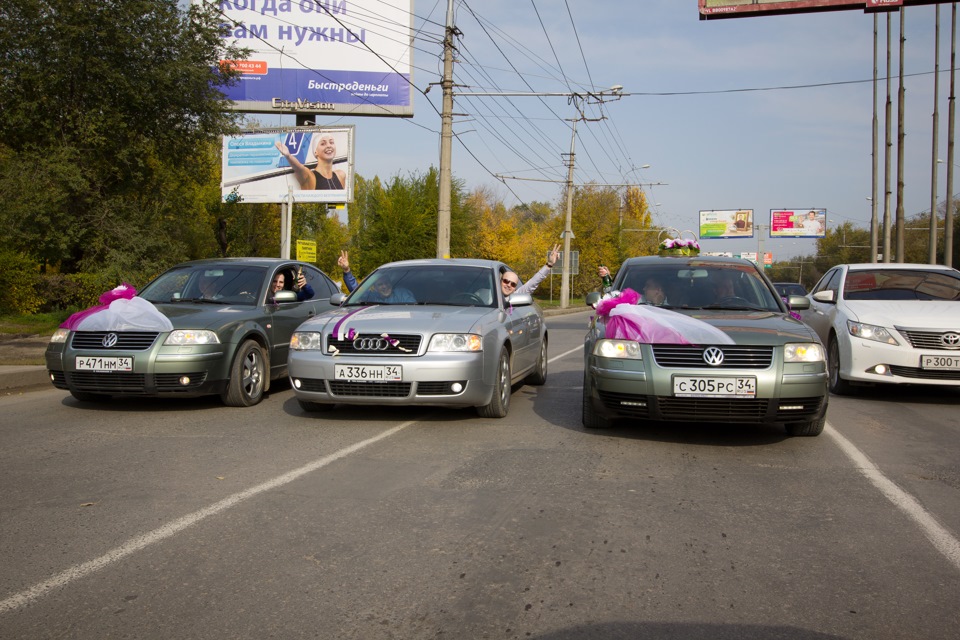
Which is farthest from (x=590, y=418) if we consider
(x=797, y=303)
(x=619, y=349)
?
(x=797, y=303)

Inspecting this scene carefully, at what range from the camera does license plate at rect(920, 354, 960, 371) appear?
28.1ft

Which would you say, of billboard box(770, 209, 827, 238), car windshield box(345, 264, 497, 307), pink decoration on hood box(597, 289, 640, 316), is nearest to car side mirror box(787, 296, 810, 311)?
pink decoration on hood box(597, 289, 640, 316)

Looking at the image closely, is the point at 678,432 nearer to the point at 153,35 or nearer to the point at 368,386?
the point at 368,386

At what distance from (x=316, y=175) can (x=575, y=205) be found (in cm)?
3661

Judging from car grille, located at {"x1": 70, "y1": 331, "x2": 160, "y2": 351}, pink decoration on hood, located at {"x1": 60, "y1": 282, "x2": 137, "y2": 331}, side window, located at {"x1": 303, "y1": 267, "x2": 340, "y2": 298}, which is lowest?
car grille, located at {"x1": 70, "y1": 331, "x2": 160, "y2": 351}

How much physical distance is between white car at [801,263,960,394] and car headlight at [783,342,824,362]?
10.3ft

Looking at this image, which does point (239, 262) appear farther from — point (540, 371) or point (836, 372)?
point (836, 372)

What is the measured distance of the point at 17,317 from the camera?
63.5 ft

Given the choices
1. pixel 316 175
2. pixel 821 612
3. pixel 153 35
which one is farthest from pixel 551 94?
pixel 821 612

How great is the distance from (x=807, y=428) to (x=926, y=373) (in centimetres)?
288

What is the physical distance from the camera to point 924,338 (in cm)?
872

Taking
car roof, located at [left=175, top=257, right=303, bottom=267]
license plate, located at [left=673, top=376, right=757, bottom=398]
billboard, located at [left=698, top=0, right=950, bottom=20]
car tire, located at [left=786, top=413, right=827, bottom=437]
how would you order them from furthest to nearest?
billboard, located at [left=698, top=0, right=950, bottom=20] → car roof, located at [left=175, top=257, right=303, bottom=267] → car tire, located at [left=786, top=413, right=827, bottom=437] → license plate, located at [left=673, top=376, right=757, bottom=398]

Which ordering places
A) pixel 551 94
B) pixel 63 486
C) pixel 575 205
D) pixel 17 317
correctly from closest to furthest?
pixel 63 486
pixel 17 317
pixel 551 94
pixel 575 205

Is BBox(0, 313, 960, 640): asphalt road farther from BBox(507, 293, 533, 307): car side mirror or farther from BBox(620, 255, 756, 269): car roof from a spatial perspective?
BBox(620, 255, 756, 269): car roof
